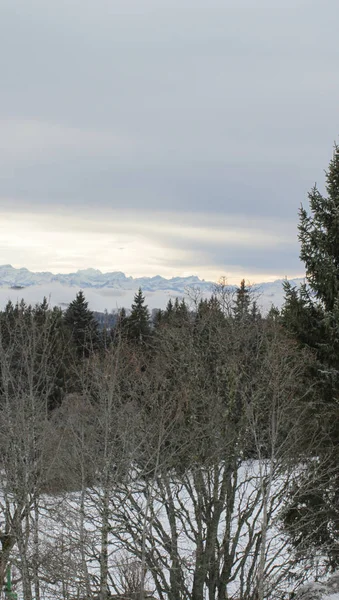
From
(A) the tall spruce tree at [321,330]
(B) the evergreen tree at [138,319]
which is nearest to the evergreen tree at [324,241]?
(A) the tall spruce tree at [321,330]

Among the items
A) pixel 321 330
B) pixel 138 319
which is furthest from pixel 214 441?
pixel 138 319

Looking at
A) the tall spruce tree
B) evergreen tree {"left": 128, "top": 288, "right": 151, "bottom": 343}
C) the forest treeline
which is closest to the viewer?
the forest treeline

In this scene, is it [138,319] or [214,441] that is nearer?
[214,441]

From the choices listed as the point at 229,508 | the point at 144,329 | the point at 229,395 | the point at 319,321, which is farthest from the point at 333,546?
the point at 144,329

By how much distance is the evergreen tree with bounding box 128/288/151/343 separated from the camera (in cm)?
4436

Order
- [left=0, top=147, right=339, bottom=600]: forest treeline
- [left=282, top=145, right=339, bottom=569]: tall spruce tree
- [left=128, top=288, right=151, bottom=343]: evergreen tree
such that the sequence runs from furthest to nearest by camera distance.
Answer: [left=128, top=288, right=151, bottom=343]: evergreen tree → [left=282, top=145, right=339, bottom=569]: tall spruce tree → [left=0, top=147, right=339, bottom=600]: forest treeline

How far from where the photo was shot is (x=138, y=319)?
4538cm

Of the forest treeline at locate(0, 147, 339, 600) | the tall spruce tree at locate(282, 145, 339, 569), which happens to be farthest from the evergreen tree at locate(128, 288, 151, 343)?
the tall spruce tree at locate(282, 145, 339, 569)

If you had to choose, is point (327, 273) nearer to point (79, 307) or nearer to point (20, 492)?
point (20, 492)

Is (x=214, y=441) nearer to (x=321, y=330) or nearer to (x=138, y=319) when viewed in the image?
Answer: (x=321, y=330)

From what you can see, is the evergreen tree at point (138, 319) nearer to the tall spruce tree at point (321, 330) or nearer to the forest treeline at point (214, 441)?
the forest treeline at point (214, 441)

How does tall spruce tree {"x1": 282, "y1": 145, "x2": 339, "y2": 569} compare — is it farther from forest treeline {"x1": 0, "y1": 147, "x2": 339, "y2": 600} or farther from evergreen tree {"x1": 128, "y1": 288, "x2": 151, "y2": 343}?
evergreen tree {"x1": 128, "y1": 288, "x2": 151, "y2": 343}

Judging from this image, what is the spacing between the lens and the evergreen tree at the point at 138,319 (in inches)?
1746

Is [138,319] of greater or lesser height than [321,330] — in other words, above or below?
above
